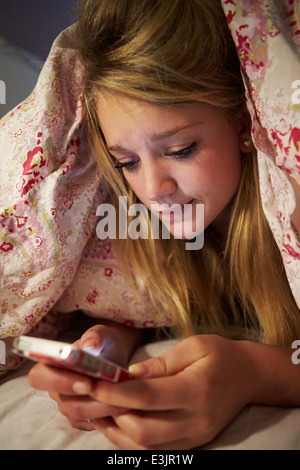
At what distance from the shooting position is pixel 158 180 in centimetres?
77

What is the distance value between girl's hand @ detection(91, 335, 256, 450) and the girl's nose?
0.85 ft

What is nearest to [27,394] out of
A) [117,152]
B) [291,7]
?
[117,152]

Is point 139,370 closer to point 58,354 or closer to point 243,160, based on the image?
point 58,354

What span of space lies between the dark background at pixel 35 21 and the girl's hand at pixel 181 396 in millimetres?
658

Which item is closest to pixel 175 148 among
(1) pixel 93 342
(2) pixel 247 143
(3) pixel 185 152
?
(3) pixel 185 152

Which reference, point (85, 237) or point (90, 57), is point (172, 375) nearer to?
point (85, 237)

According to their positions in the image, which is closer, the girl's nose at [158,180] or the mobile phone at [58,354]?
the mobile phone at [58,354]

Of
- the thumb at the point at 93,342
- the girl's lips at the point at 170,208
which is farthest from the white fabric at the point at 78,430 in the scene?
the girl's lips at the point at 170,208

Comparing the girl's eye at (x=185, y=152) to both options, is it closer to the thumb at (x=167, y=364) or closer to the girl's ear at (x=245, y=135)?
the girl's ear at (x=245, y=135)

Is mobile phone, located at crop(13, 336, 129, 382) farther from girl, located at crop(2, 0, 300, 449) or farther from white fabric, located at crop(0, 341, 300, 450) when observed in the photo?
white fabric, located at crop(0, 341, 300, 450)

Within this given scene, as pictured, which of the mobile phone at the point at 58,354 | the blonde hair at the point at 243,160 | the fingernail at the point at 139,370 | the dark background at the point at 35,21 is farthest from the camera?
the dark background at the point at 35,21

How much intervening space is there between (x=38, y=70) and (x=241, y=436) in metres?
0.81

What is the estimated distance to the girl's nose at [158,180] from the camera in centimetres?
77

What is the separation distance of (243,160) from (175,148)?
16cm
